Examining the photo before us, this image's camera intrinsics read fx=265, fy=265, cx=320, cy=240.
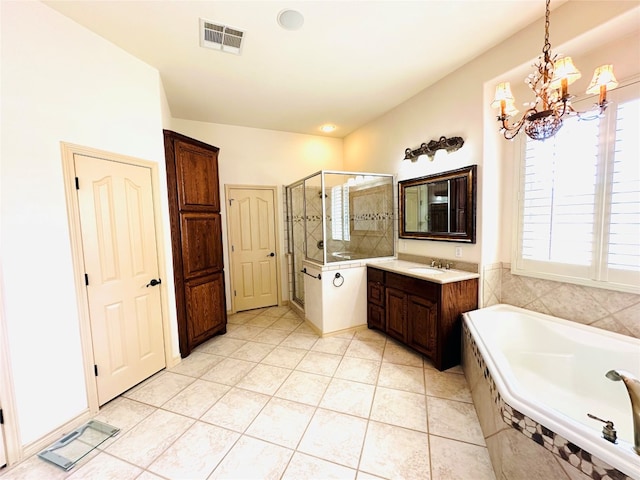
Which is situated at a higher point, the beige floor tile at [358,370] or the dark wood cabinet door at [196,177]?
the dark wood cabinet door at [196,177]

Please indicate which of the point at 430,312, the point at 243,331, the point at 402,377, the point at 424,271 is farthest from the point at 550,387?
the point at 243,331

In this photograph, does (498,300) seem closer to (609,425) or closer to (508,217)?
(508,217)

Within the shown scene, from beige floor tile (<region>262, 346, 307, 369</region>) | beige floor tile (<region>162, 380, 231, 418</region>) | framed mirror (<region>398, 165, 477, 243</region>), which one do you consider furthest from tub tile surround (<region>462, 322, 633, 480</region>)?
beige floor tile (<region>162, 380, 231, 418</region>)

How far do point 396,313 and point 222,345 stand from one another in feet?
6.71

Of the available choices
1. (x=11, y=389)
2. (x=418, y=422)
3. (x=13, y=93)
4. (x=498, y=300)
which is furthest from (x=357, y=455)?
(x=13, y=93)

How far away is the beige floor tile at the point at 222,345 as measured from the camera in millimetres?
2967

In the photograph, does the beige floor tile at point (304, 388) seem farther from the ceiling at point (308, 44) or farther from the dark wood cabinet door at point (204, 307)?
the ceiling at point (308, 44)

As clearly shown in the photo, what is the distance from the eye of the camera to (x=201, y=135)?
389 cm

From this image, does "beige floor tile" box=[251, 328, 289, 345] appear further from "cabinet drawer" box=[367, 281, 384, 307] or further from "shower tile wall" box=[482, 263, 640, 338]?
"shower tile wall" box=[482, 263, 640, 338]

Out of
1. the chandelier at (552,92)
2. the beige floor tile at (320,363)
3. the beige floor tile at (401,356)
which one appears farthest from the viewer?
the beige floor tile at (401,356)

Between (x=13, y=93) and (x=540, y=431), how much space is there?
3404 millimetres

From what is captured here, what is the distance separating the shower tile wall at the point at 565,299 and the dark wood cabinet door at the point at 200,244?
2.95m

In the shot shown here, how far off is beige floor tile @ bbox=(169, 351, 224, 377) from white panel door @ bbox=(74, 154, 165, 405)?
18 cm

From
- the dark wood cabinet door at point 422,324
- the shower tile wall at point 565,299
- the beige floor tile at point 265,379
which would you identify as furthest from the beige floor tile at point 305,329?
the shower tile wall at point 565,299
